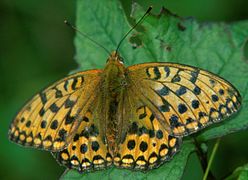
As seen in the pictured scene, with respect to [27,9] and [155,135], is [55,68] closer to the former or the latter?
[27,9]

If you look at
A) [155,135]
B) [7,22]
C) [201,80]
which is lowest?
[155,135]

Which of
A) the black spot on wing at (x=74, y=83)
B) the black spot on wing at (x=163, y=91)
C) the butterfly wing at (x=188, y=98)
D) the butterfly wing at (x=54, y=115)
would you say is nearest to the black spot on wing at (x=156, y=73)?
the butterfly wing at (x=188, y=98)

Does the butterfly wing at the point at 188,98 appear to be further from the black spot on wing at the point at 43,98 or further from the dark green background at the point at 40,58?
the dark green background at the point at 40,58

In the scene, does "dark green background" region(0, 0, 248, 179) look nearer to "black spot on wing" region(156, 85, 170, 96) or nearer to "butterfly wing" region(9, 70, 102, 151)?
"butterfly wing" region(9, 70, 102, 151)

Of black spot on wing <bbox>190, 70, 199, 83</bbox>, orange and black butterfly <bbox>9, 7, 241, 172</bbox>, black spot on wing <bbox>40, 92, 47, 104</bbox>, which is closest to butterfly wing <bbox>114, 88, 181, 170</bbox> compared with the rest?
orange and black butterfly <bbox>9, 7, 241, 172</bbox>

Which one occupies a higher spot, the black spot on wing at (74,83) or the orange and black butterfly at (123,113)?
the black spot on wing at (74,83)

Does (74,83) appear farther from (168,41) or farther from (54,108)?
(168,41)

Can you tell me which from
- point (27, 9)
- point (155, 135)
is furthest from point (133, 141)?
point (27, 9)
